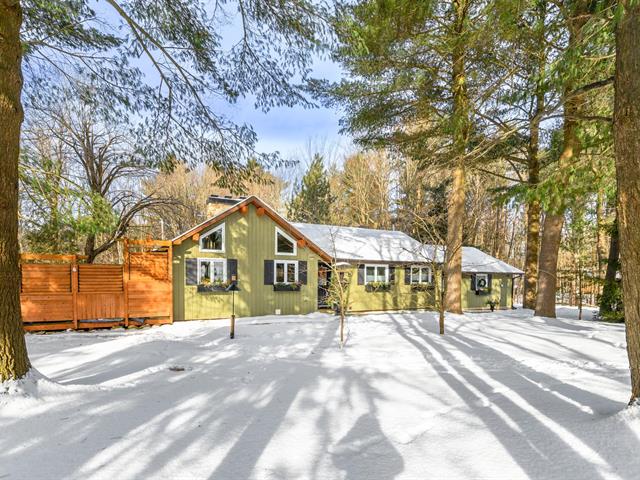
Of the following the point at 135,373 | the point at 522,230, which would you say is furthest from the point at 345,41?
the point at 522,230

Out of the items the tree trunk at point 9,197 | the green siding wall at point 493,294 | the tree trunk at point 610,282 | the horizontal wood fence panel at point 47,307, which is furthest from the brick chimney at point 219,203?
the tree trunk at point 610,282

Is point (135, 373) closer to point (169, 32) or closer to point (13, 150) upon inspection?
point (13, 150)

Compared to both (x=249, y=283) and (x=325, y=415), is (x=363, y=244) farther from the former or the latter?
(x=325, y=415)

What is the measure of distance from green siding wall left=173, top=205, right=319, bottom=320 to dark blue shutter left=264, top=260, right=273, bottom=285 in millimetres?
119

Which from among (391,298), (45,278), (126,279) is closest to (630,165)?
(126,279)

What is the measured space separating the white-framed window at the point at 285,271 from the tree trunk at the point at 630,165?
10677mm

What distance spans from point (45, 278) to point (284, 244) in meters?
7.44

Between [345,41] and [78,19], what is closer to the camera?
[345,41]

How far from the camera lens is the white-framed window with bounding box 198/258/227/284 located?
11.6 meters

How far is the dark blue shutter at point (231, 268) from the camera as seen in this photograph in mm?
11953

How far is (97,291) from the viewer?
33.0ft

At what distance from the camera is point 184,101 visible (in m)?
6.46

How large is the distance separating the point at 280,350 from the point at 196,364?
70.3 inches

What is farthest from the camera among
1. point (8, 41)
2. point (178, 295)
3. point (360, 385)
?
point (178, 295)
